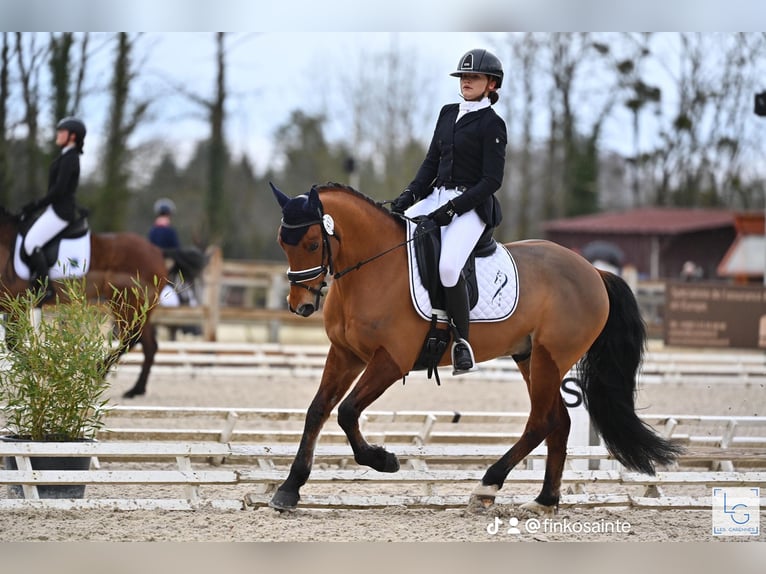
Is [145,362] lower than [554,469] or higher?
lower

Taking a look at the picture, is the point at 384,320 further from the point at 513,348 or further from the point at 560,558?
the point at 560,558

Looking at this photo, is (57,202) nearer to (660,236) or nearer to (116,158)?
(116,158)

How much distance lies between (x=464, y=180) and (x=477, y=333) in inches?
31.8

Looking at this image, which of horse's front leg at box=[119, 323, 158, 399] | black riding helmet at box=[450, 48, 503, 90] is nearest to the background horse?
black riding helmet at box=[450, 48, 503, 90]

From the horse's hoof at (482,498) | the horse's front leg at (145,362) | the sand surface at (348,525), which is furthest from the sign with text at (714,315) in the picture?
the horse's hoof at (482,498)

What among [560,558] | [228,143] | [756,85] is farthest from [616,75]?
[560,558]

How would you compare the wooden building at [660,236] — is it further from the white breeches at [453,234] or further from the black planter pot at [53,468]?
the black planter pot at [53,468]

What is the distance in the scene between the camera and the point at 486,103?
17.7 feet

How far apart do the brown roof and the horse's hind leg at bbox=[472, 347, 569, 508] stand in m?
28.1

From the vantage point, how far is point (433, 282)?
17.0 feet

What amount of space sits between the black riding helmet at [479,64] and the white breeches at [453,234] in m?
0.63

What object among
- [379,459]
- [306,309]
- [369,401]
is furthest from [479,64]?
[379,459]

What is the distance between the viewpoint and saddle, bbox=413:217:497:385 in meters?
5.16

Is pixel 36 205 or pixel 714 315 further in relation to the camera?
pixel 714 315
